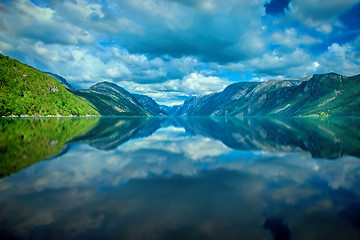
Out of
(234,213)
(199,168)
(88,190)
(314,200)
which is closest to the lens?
(234,213)

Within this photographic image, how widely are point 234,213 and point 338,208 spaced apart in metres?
5.79

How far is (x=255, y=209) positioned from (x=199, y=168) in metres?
9.03

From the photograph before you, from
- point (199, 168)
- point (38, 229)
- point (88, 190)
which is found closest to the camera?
point (38, 229)

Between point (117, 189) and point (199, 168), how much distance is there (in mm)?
8480

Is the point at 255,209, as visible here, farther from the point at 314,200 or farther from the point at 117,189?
the point at 117,189

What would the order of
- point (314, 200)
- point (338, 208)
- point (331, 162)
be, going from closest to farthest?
1. point (338, 208)
2. point (314, 200)
3. point (331, 162)

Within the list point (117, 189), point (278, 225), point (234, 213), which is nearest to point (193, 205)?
point (234, 213)

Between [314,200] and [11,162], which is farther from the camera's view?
[11,162]

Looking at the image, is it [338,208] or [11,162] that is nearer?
[338,208]

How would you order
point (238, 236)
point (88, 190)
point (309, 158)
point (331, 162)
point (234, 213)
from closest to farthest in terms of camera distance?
point (238, 236) → point (234, 213) → point (88, 190) → point (331, 162) → point (309, 158)

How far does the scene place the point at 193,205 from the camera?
10.8 m

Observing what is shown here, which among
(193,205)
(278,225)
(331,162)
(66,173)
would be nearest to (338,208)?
(278,225)

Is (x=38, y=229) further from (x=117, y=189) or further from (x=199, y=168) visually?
(x=199, y=168)

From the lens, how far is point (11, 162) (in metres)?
19.0
